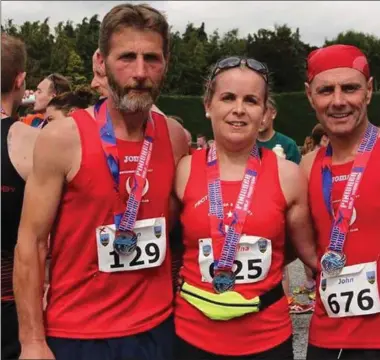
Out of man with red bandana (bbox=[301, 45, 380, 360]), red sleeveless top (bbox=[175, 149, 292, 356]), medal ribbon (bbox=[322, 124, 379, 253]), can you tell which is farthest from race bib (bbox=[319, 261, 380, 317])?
red sleeveless top (bbox=[175, 149, 292, 356])

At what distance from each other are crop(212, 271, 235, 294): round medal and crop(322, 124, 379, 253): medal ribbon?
0.48m

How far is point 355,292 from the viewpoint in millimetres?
2580

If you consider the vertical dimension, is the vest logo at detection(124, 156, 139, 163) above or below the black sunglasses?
below

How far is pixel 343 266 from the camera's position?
103 inches

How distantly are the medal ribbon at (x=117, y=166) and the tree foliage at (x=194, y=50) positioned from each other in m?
23.9

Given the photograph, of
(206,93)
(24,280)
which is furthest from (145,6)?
(24,280)

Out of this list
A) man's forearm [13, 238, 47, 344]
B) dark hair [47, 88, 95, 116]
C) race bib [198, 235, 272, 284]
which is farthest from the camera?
dark hair [47, 88, 95, 116]

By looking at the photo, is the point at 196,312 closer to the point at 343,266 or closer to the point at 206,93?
the point at 343,266

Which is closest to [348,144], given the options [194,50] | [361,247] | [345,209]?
[345,209]

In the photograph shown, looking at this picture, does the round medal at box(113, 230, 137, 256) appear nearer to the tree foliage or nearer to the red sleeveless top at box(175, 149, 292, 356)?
the red sleeveless top at box(175, 149, 292, 356)

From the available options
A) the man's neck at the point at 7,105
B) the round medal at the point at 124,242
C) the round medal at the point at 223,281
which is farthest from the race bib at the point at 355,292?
the man's neck at the point at 7,105

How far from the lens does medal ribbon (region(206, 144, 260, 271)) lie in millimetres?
2490

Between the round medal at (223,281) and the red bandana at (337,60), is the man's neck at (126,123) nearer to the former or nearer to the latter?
the round medal at (223,281)

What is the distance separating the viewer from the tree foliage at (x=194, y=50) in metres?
27.4
